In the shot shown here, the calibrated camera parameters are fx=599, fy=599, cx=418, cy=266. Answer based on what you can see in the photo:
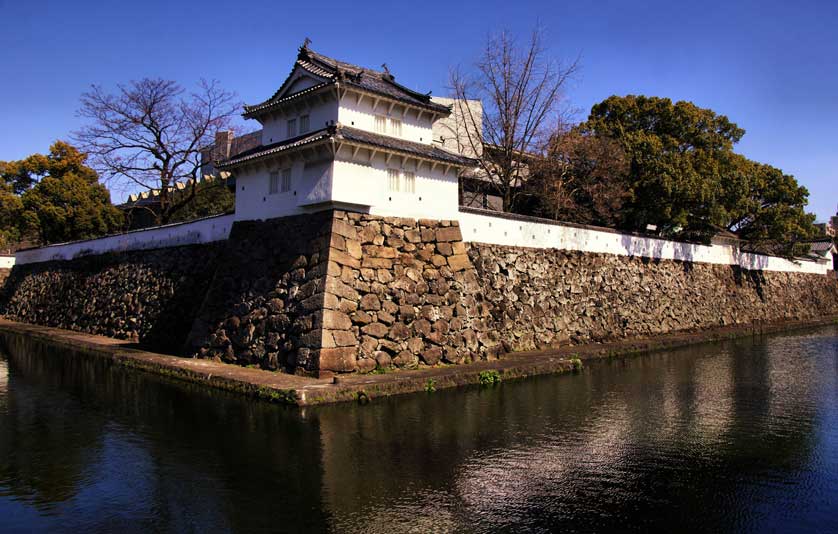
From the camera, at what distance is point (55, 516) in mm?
7391

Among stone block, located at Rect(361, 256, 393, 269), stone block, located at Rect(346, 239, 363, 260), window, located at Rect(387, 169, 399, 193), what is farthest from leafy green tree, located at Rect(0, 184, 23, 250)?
stone block, located at Rect(361, 256, 393, 269)

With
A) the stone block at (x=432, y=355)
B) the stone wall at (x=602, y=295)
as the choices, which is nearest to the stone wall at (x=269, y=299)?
the stone block at (x=432, y=355)

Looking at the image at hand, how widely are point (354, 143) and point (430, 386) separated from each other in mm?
6959

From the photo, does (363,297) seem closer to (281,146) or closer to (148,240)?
(281,146)

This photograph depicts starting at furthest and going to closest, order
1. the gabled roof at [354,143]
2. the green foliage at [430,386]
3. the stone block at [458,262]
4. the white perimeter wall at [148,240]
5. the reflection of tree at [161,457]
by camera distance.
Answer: the white perimeter wall at [148,240] < the stone block at [458,262] < the gabled roof at [354,143] < the green foliage at [430,386] < the reflection of tree at [161,457]

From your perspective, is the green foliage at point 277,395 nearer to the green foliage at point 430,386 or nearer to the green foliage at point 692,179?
the green foliage at point 430,386

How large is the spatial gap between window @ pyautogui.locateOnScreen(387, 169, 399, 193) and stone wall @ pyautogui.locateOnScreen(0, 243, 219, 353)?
308 inches

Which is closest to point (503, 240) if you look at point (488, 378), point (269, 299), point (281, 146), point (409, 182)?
point (409, 182)

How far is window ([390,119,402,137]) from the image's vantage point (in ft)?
63.0

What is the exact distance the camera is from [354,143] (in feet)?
54.7

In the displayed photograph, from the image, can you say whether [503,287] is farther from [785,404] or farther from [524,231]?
[785,404]

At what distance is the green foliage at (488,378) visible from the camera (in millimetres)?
16492

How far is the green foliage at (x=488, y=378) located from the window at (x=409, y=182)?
6.19 m

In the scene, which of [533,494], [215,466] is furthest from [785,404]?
[215,466]
